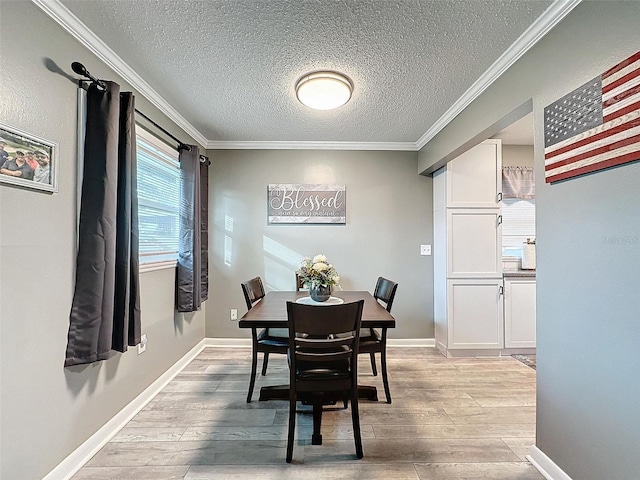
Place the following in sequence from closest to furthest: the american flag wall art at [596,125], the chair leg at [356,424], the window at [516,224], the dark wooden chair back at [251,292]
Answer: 1. the american flag wall art at [596,125]
2. the chair leg at [356,424]
3. the dark wooden chair back at [251,292]
4. the window at [516,224]

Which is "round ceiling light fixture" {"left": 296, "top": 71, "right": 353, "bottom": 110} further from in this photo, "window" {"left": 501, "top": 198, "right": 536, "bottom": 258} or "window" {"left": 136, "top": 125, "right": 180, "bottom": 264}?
"window" {"left": 501, "top": 198, "right": 536, "bottom": 258}

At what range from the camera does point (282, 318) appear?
6.51 feet

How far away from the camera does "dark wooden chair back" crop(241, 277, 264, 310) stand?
2.54m

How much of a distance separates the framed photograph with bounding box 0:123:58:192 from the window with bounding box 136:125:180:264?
0.81 m

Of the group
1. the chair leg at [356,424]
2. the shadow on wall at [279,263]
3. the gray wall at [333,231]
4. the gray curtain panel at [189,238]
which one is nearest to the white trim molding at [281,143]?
the gray wall at [333,231]

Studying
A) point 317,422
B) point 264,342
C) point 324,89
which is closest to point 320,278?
point 264,342

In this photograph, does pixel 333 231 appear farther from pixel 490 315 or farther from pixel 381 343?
pixel 490 315

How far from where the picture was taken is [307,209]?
374cm

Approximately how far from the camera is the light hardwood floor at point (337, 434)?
5.57 ft

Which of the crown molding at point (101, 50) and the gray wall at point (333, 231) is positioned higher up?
the crown molding at point (101, 50)

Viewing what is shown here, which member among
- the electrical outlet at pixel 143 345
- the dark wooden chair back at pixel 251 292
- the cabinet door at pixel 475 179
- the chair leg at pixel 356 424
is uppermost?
the cabinet door at pixel 475 179

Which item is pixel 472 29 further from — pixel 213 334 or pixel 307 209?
pixel 213 334

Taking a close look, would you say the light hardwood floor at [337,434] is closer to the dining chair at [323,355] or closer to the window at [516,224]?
the dining chair at [323,355]

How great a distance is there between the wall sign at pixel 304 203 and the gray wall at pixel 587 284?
7.20 ft
